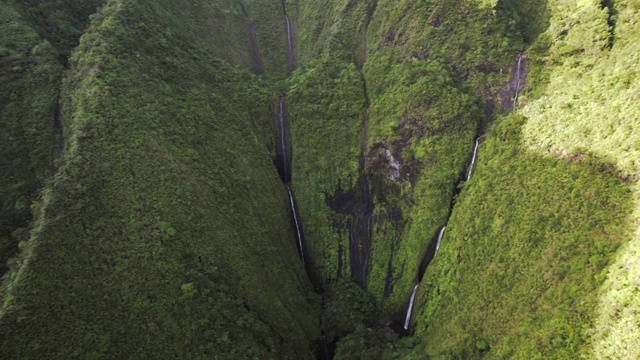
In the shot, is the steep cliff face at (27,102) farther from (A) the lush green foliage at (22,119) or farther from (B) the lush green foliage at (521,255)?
(B) the lush green foliage at (521,255)

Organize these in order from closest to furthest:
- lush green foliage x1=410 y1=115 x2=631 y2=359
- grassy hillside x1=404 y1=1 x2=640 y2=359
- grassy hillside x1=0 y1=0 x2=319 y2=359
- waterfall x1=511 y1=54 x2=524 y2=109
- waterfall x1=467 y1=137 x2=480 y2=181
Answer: grassy hillside x1=404 y1=1 x2=640 y2=359 → lush green foliage x1=410 y1=115 x2=631 y2=359 → grassy hillside x1=0 y1=0 x2=319 y2=359 → waterfall x1=467 y1=137 x2=480 y2=181 → waterfall x1=511 y1=54 x2=524 y2=109

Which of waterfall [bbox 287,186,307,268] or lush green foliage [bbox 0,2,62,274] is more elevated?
lush green foliage [bbox 0,2,62,274]

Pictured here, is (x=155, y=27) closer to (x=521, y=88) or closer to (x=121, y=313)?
(x=121, y=313)

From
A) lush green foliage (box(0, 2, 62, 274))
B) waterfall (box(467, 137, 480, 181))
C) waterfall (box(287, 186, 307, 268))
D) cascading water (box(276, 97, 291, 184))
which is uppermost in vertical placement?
lush green foliage (box(0, 2, 62, 274))

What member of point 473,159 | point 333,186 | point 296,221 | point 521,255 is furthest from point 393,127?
point 521,255

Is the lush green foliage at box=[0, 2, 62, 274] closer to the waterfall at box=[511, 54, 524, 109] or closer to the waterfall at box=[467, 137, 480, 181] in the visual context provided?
the waterfall at box=[467, 137, 480, 181]

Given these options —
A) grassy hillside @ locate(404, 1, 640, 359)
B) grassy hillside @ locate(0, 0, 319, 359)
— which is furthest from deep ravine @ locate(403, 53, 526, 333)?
grassy hillside @ locate(0, 0, 319, 359)

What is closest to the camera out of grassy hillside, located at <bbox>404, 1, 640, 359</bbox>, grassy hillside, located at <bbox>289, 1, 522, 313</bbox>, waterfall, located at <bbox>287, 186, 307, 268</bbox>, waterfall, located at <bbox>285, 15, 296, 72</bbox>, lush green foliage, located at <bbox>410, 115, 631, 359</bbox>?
grassy hillside, located at <bbox>404, 1, 640, 359</bbox>
